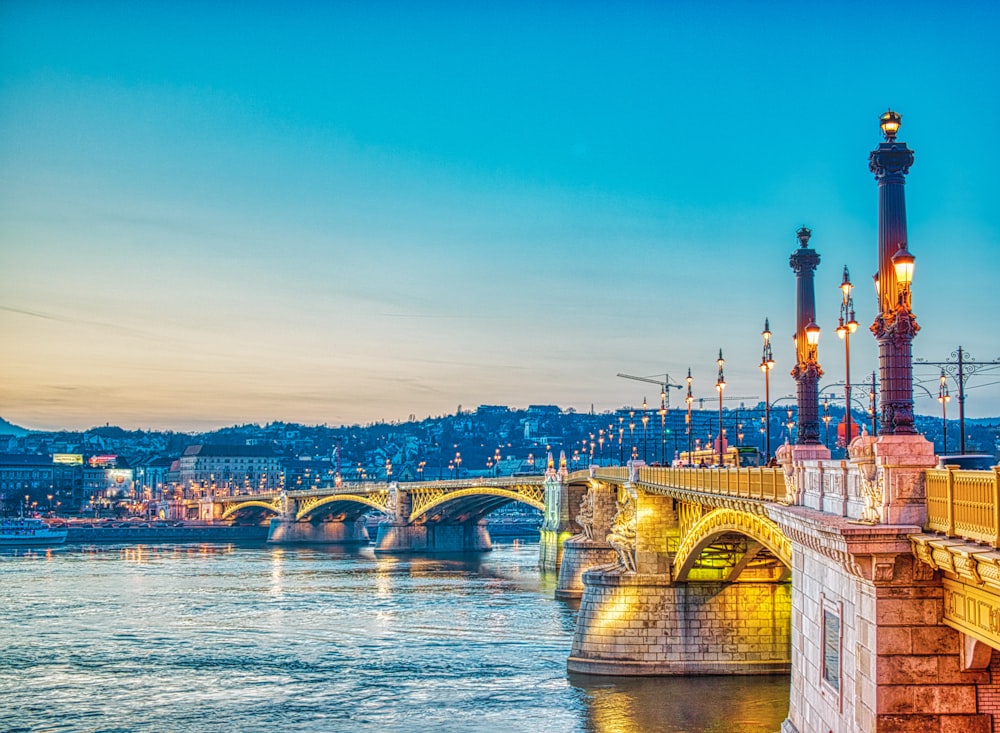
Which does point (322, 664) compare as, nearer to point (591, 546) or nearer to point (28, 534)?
point (591, 546)

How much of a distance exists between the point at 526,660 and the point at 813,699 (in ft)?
95.4

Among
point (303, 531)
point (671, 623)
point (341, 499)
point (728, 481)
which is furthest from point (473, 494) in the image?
point (728, 481)

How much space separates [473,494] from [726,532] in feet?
253

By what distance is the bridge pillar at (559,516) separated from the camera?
308 feet

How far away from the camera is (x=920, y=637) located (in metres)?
15.7

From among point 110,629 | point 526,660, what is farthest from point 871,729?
point 110,629

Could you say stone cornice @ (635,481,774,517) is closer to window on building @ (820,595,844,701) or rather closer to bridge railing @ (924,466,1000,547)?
window on building @ (820,595,844,701)

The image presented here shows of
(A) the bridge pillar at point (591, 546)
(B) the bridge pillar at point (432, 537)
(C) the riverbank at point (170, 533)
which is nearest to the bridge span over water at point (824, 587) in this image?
(A) the bridge pillar at point (591, 546)

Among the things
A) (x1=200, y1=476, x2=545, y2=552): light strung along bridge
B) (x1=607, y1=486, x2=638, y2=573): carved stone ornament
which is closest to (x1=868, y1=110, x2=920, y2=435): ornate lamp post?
(x1=607, y1=486, x2=638, y2=573): carved stone ornament

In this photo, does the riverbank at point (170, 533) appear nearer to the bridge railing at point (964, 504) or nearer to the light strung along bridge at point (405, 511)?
the light strung along bridge at point (405, 511)

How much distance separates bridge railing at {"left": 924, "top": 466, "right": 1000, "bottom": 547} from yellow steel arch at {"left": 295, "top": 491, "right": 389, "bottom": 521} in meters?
113

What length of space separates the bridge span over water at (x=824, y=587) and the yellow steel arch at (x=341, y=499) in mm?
77958

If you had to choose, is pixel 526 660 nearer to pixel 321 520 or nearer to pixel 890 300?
pixel 890 300

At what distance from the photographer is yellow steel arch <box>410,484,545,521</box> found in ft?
340
